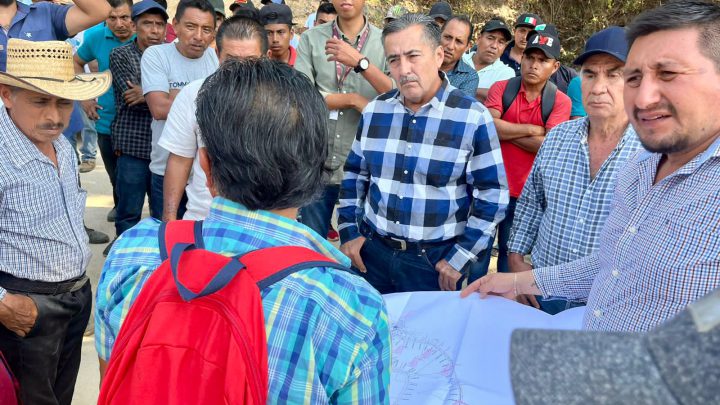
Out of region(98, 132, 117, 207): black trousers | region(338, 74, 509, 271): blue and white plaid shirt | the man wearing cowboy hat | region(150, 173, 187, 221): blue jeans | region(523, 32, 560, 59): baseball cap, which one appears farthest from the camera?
region(98, 132, 117, 207): black trousers

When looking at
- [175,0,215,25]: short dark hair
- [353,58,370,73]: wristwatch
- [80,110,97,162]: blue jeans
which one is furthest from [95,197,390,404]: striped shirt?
[80,110,97,162]: blue jeans

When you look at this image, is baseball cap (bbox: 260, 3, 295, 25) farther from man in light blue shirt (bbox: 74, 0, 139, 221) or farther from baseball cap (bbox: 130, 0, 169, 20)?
man in light blue shirt (bbox: 74, 0, 139, 221)

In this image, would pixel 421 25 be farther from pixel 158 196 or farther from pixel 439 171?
pixel 158 196

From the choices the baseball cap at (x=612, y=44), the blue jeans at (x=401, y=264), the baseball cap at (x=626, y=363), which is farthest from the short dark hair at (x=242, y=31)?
the baseball cap at (x=626, y=363)

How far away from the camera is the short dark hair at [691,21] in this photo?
1.52 meters

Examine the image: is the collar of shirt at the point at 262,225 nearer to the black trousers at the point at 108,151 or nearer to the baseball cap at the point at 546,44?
the baseball cap at the point at 546,44

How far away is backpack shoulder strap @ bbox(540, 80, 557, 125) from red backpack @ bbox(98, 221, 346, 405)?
3.45 m

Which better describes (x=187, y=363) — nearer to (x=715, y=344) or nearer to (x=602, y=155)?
(x=715, y=344)

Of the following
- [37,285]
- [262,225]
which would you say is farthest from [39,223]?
[262,225]

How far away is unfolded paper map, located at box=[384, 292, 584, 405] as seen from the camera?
213 cm

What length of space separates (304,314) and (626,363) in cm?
81

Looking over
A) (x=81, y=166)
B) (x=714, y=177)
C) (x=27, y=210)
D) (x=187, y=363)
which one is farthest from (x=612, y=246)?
(x=81, y=166)

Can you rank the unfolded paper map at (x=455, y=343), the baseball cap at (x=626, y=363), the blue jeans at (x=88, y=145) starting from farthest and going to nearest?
the blue jeans at (x=88, y=145) → the unfolded paper map at (x=455, y=343) → the baseball cap at (x=626, y=363)

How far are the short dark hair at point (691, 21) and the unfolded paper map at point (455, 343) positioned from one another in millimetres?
1144
